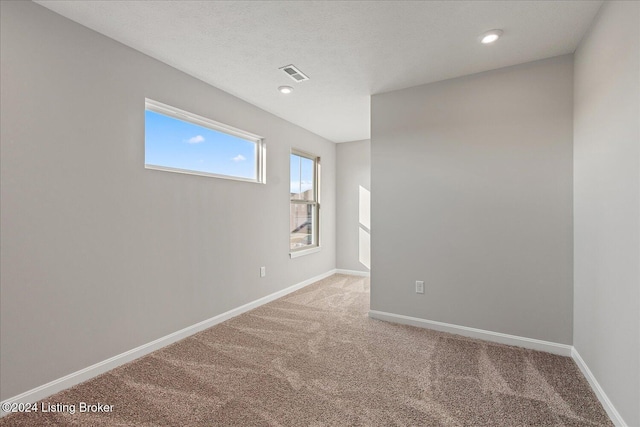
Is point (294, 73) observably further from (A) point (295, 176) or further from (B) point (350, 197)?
(B) point (350, 197)

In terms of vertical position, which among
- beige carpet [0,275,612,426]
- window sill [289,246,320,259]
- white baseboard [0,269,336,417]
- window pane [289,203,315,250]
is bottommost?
beige carpet [0,275,612,426]

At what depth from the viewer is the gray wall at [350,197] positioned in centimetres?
538

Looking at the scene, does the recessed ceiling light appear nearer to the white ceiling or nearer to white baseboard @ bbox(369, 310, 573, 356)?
the white ceiling

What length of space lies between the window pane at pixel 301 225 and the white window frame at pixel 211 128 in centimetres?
95

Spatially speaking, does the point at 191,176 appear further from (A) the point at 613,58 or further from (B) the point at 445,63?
(A) the point at 613,58

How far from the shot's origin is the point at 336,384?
2018mm

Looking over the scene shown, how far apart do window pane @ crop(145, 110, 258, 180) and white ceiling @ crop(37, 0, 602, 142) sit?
0.52 meters

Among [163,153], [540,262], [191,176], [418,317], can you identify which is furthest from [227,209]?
[540,262]

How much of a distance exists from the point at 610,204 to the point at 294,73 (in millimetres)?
2565

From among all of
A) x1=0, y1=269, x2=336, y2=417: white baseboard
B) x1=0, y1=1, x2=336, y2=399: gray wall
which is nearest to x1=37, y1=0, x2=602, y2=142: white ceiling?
x1=0, y1=1, x2=336, y2=399: gray wall

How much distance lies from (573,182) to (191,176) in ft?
11.1

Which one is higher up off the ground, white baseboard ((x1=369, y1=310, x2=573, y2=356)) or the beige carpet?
white baseboard ((x1=369, y1=310, x2=573, y2=356))

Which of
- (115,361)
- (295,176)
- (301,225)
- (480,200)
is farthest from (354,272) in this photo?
(115,361)

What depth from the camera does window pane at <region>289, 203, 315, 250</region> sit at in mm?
4559
